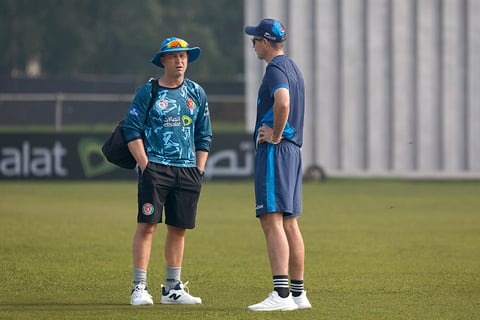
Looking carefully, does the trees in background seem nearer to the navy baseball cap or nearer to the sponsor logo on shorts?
the sponsor logo on shorts

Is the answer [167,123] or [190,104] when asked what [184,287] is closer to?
[167,123]

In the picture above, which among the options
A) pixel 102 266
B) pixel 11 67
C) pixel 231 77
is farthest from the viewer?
pixel 231 77

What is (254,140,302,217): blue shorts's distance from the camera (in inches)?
351

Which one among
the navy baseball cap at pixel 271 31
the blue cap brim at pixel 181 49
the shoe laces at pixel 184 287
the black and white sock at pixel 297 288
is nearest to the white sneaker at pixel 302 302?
the black and white sock at pixel 297 288

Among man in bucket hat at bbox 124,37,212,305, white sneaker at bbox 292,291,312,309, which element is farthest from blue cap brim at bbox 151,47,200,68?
white sneaker at bbox 292,291,312,309

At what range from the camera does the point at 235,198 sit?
2158 centimetres

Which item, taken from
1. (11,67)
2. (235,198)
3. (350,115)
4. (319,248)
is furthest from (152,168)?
(11,67)

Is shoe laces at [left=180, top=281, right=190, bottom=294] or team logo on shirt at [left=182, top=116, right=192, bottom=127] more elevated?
team logo on shirt at [left=182, top=116, right=192, bottom=127]

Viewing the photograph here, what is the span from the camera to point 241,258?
12.7 meters

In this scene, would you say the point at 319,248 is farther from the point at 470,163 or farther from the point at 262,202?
the point at 470,163

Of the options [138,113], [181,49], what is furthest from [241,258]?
[181,49]

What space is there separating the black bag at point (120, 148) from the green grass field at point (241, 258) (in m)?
1.08

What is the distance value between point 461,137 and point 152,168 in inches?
763

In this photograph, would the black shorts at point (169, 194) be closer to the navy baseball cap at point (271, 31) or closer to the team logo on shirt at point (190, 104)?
the team logo on shirt at point (190, 104)
